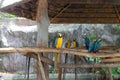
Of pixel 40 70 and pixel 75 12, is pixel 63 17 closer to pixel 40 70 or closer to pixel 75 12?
pixel 75 12

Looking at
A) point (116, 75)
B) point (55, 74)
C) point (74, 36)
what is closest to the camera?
point (116, 75)

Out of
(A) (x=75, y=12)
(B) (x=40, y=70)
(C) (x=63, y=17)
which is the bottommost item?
(B) (x=40, y=70)

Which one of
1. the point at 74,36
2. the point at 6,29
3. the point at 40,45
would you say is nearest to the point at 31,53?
the point at 40,45

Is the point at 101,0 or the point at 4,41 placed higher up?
the point at 101,0

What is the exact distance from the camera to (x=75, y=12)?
7.87m

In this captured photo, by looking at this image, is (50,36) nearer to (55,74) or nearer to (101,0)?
(55,74)

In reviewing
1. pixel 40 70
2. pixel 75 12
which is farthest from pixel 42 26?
pixel 75 12

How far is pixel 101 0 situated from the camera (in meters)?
5.99

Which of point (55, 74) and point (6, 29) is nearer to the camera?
point (55, 74)

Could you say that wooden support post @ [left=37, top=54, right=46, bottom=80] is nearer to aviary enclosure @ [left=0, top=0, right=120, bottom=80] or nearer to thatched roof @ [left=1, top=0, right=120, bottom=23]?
aviary enclosure @ [left=0, top=0, right=120, bottom=80]

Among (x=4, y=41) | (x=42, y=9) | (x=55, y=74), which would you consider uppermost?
(x=42, y=9)

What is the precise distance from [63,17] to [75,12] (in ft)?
1.43

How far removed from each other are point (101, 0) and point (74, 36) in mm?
7173

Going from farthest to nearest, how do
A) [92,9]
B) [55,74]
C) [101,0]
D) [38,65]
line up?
[55,74], [92,9], [101,0], [38,65]
